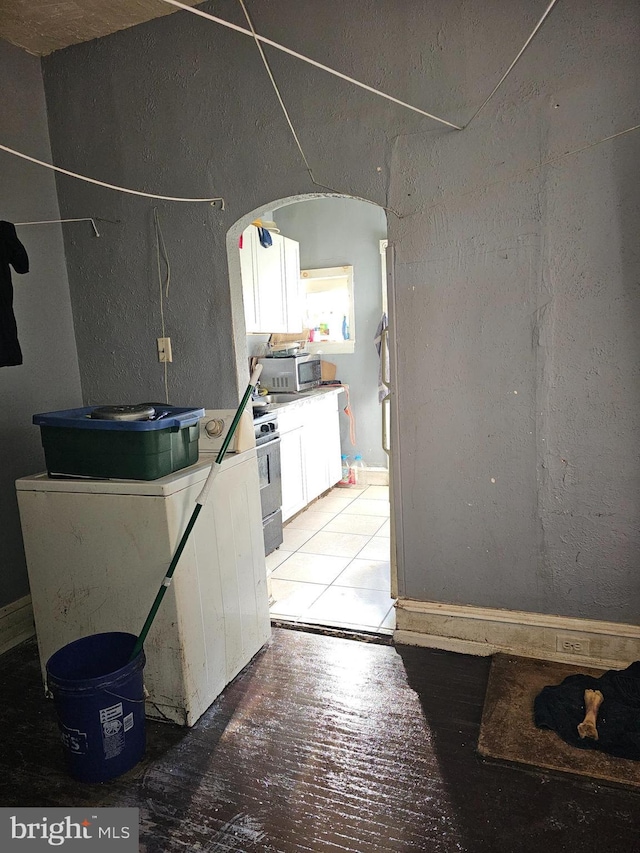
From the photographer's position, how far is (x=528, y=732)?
1937 mm

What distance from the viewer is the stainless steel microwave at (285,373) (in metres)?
4.60

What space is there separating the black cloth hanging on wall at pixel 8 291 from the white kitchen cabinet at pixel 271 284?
65.4 inches

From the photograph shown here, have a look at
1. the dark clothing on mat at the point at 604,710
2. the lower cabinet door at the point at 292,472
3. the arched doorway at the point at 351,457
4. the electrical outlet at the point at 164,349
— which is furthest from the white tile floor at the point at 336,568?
the electrical outlet at the point at 164,349

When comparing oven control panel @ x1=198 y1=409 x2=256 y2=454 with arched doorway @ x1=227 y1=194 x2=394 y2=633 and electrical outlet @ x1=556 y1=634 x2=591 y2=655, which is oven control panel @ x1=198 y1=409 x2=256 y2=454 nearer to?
arched doorway @ x1=227 y1=194 x2=394 y2=633

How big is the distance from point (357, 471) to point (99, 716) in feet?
12.8

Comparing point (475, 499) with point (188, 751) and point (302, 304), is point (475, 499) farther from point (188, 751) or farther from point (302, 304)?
point (302, 304)

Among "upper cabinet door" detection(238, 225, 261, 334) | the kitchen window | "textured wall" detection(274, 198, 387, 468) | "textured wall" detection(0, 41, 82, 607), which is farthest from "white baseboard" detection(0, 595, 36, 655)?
the kitchen window

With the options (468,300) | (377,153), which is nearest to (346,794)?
(468,300)

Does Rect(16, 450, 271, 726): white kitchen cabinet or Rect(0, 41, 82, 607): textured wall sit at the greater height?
Rect(0, 41, 82, 607): textured wall

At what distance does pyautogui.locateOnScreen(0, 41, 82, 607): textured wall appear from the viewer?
8.84 ft

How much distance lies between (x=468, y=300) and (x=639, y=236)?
64 centimetres

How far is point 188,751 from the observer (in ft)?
6.34

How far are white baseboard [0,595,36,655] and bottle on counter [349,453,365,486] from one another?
3164 mm

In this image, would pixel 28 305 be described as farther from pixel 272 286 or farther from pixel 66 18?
pixel 272 286
